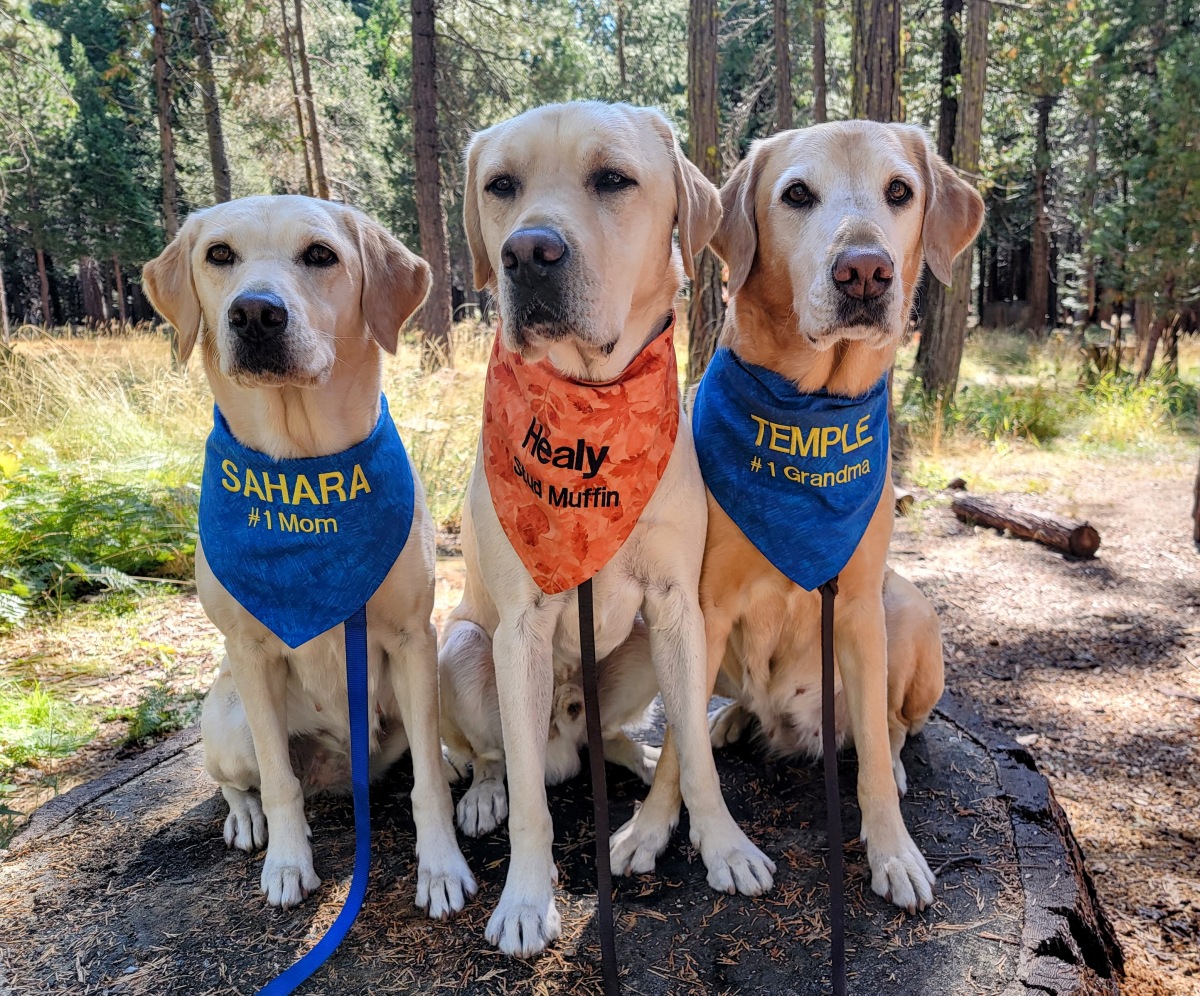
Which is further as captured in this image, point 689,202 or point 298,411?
point 298,411

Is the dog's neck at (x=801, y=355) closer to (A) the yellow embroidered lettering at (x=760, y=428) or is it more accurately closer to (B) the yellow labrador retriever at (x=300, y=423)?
(A) the yellow embroidered lettering at (x=760, y=428)

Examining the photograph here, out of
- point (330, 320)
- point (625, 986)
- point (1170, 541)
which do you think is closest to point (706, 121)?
point (1170, 541)

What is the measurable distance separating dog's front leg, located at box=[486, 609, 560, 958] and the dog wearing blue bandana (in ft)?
1.45

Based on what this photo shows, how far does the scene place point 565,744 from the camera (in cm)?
281

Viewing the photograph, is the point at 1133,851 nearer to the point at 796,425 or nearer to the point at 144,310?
the point at 796,425

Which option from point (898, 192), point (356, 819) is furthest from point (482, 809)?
point (898, 192)

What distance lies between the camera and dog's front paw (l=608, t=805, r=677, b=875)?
241 centimetres

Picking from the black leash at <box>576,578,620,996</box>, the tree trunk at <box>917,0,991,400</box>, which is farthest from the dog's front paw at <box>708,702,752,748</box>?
the tree trunk at <box>917,0,991,400</box>

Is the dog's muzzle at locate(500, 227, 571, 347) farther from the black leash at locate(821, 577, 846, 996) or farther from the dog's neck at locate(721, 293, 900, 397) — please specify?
the black leash at locate(821, 577, 846, 996)

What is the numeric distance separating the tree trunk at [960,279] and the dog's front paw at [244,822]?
8.34 meters

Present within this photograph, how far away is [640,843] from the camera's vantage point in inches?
96.5

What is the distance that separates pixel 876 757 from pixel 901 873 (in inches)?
12.1

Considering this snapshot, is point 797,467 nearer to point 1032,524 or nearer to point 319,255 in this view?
point 319,255

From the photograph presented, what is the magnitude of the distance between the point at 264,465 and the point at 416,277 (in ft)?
2.38
